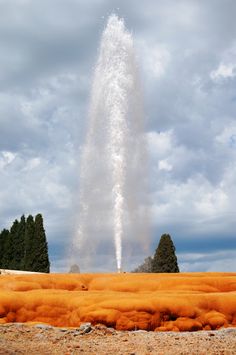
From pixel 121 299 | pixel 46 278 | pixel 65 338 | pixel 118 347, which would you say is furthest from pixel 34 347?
pixel 46 278

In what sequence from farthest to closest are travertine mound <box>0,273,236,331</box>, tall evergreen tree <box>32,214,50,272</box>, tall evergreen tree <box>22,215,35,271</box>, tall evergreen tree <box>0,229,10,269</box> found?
tall evergreen tree <box>0,229,10,269</box>, tall evergreen tree <box>22,215,35,271</box>, tall evergreen tree <box>32,214,50,272</box>, travertine mound <box>0,273,236,331</box>

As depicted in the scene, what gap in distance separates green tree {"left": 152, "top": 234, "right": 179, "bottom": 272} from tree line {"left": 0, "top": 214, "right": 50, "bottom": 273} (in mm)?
17311

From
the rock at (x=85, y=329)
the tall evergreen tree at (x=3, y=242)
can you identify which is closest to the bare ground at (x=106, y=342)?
the rock at (x=85, y=329)

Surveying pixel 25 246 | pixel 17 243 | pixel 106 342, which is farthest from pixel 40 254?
pixel 106 342

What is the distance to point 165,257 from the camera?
4759cm

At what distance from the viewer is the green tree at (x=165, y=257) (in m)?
47.5

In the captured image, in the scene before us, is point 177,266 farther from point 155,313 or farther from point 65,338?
point 65,338

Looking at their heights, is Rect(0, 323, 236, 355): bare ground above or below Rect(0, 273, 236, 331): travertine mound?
below

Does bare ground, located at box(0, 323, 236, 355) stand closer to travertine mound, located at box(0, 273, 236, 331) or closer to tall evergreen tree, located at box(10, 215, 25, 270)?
travertine mound, located at box(0, 273, 236, 331)

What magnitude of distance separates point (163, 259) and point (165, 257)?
0.84ft

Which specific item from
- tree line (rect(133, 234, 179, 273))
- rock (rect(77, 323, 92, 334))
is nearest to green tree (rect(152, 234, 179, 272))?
tree line (rect(133, 234, 179, 273))

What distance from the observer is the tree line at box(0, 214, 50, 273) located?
61.4m

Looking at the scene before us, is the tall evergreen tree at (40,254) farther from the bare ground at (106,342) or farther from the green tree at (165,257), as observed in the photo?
the bare ground at (106,342)

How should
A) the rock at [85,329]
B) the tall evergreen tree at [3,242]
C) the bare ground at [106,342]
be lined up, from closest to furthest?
the bare ground at [106,342], the rock at [85,329], the tall evergreen tree at [3,242]
